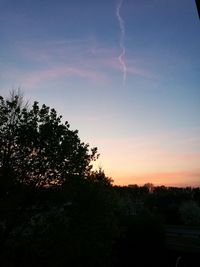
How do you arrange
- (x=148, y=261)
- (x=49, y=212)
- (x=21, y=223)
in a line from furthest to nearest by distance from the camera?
(x=148, y=261)
(x=49, y=212)
(x=21, y=223)

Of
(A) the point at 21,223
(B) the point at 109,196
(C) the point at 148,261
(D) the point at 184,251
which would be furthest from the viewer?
(C) the point at 148,261

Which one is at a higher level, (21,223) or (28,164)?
(28,164)

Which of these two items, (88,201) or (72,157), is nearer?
(72,157)

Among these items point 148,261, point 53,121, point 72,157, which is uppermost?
point 53,121

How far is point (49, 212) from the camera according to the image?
22641mm

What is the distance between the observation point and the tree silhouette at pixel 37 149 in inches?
844

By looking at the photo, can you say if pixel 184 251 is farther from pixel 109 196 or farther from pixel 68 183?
pixel 68 183

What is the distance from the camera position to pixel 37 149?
2175cm

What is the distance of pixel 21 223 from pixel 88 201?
23.3 feet

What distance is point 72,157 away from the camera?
22.3 meters

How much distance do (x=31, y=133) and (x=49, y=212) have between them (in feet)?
14.0

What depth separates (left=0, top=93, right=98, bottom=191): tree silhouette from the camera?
2144 centimetres

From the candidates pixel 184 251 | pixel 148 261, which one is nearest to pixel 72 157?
pixel 184 251

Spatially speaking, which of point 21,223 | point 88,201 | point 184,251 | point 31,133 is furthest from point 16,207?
point 184,251
